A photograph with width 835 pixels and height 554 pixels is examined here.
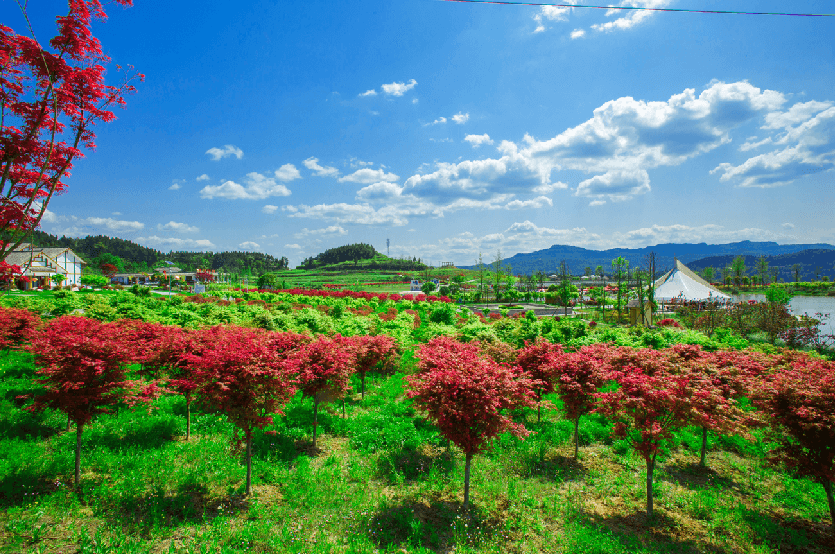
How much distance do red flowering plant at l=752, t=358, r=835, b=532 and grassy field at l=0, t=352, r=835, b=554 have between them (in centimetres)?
78

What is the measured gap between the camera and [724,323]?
24219mm

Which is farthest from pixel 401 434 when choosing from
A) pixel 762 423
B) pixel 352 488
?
pixel 762 423

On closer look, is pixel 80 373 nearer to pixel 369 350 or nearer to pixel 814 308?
pixel 369 350

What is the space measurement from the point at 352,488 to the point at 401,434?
8.47 ft

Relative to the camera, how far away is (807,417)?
589cm

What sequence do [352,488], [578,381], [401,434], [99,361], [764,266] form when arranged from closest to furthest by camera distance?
[99,361], [352,488], [578,381], [401,434], [764,266]

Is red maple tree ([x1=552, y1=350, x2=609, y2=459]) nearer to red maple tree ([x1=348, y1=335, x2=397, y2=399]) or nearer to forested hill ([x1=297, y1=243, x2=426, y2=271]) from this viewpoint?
red maple tree ([x1=348, y1=335, x2=397, y2=399])

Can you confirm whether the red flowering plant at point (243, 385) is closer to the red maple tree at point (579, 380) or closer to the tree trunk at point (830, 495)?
the red maple tree at point (579, 380)

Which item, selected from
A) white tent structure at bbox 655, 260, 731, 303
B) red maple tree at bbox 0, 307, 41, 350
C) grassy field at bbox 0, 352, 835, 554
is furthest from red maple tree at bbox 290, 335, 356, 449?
white tent structure at bbox 655, 260, 731, 303

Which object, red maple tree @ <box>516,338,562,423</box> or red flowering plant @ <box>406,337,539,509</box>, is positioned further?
red maple tree @ <box>516,338,562,423</box>

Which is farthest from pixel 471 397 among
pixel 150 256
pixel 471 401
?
pixel 150 256

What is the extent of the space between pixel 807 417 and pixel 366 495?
26.5ft

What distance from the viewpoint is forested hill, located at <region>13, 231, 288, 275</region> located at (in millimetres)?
121500

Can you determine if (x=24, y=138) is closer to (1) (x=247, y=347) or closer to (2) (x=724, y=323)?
(1) (x=247, y=347)
